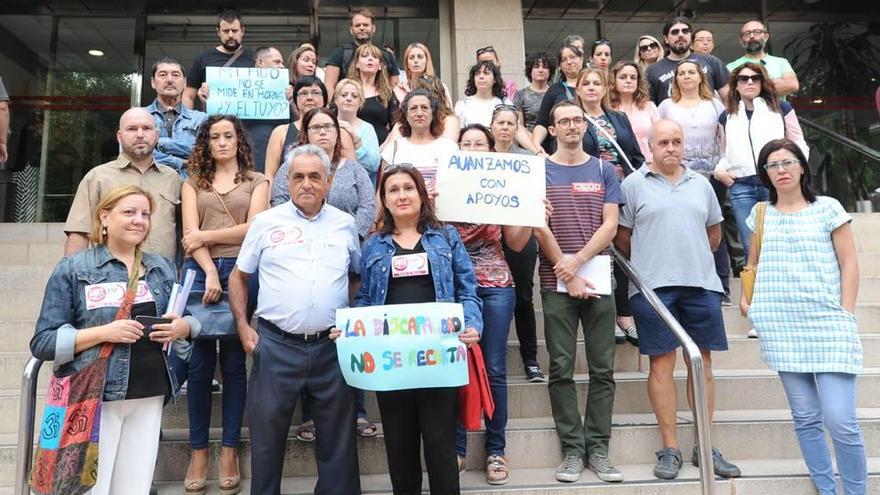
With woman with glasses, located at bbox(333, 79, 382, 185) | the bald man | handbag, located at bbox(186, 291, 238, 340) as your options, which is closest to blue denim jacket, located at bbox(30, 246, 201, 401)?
handbag, located at bbox(186, 291, 238, 340)

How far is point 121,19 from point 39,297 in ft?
24.5

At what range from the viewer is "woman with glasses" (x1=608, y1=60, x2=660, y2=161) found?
571 centimetres

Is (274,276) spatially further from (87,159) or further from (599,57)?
(87,159)

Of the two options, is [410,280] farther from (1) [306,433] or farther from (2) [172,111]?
(2) [172,111]

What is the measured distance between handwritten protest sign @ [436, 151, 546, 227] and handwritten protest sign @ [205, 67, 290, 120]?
2.10m

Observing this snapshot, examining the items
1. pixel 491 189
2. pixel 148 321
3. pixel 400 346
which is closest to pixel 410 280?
pixel 400 346

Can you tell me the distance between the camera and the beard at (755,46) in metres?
6.47

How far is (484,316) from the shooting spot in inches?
153

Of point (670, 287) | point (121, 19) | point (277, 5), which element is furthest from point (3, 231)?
point (670, 287)

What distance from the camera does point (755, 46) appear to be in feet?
21.3

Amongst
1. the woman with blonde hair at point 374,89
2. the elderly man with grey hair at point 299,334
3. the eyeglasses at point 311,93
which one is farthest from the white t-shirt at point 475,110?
the elderly man with grey hair at point 299,334

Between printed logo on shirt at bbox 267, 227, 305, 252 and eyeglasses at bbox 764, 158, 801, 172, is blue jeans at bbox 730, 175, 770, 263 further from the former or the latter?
printed logo on shirt at bbox 267, 227, 305, 252

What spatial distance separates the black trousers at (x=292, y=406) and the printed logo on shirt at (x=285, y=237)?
436 millimetres

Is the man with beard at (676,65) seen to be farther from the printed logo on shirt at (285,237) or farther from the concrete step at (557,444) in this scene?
the printed logo on shirt at (285,237)
